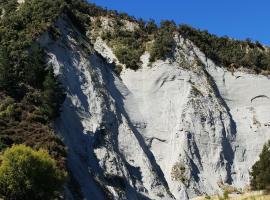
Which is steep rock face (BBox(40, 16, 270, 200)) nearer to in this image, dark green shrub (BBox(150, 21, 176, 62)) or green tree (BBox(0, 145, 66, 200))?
dark green shrub (BBox(150, 21, 176, 62))

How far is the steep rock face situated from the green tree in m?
11.7

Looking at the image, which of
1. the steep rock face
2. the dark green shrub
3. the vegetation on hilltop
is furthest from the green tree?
the vegetation on hilltop

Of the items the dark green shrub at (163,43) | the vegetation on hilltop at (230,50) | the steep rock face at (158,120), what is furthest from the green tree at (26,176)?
the vegetation on hilltop at (230,50)

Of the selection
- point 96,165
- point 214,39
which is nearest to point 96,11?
point 214,39

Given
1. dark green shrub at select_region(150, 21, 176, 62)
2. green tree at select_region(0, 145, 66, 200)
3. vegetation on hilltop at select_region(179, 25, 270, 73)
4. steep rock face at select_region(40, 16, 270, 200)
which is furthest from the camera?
vegetation on hilltop at select_region(179, 25, 270, 73)

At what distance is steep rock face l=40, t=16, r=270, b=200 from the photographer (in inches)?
1997

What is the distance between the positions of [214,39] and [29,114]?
3922 centimetres

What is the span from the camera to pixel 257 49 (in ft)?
248

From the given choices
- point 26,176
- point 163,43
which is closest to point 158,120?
point 163,43

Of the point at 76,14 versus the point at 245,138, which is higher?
the point at 76,14

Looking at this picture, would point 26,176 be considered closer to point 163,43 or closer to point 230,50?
point 163,43

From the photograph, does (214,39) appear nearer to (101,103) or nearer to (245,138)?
(245,138)

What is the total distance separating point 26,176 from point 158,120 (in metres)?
32.8

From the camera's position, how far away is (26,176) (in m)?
31.1
